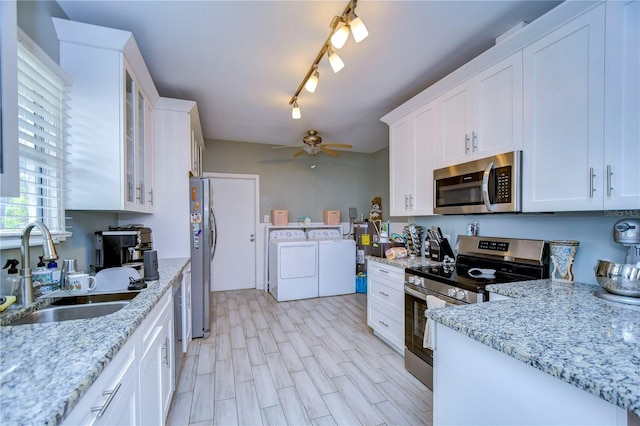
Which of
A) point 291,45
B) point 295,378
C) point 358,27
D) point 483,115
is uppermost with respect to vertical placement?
point 291,45

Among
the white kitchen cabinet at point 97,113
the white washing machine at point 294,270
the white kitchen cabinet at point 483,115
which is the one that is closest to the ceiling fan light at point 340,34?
the white kitchen cabinet at point 483,115

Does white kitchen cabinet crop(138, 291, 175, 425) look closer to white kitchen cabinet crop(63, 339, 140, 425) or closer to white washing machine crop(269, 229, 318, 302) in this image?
white kitchen cabinet crop(63, 339, 140, 425)

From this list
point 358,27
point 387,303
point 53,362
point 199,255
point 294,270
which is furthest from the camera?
point 294,270

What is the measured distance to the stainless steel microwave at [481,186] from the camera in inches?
71.9

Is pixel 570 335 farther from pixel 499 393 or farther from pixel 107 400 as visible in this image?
pixel 107 400

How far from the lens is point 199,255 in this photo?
2.91m

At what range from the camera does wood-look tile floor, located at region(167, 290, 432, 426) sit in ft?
5.89

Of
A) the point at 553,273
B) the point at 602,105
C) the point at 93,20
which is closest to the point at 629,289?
the point at 553,273

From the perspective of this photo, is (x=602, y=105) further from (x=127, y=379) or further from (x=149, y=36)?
(x=149, y=36)

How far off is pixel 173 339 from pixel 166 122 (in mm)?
1977

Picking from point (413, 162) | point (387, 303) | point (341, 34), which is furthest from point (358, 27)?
point (387, 303)

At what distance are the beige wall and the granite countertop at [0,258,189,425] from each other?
380 centimetres

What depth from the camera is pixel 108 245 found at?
1.96 meters

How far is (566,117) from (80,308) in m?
2.72
